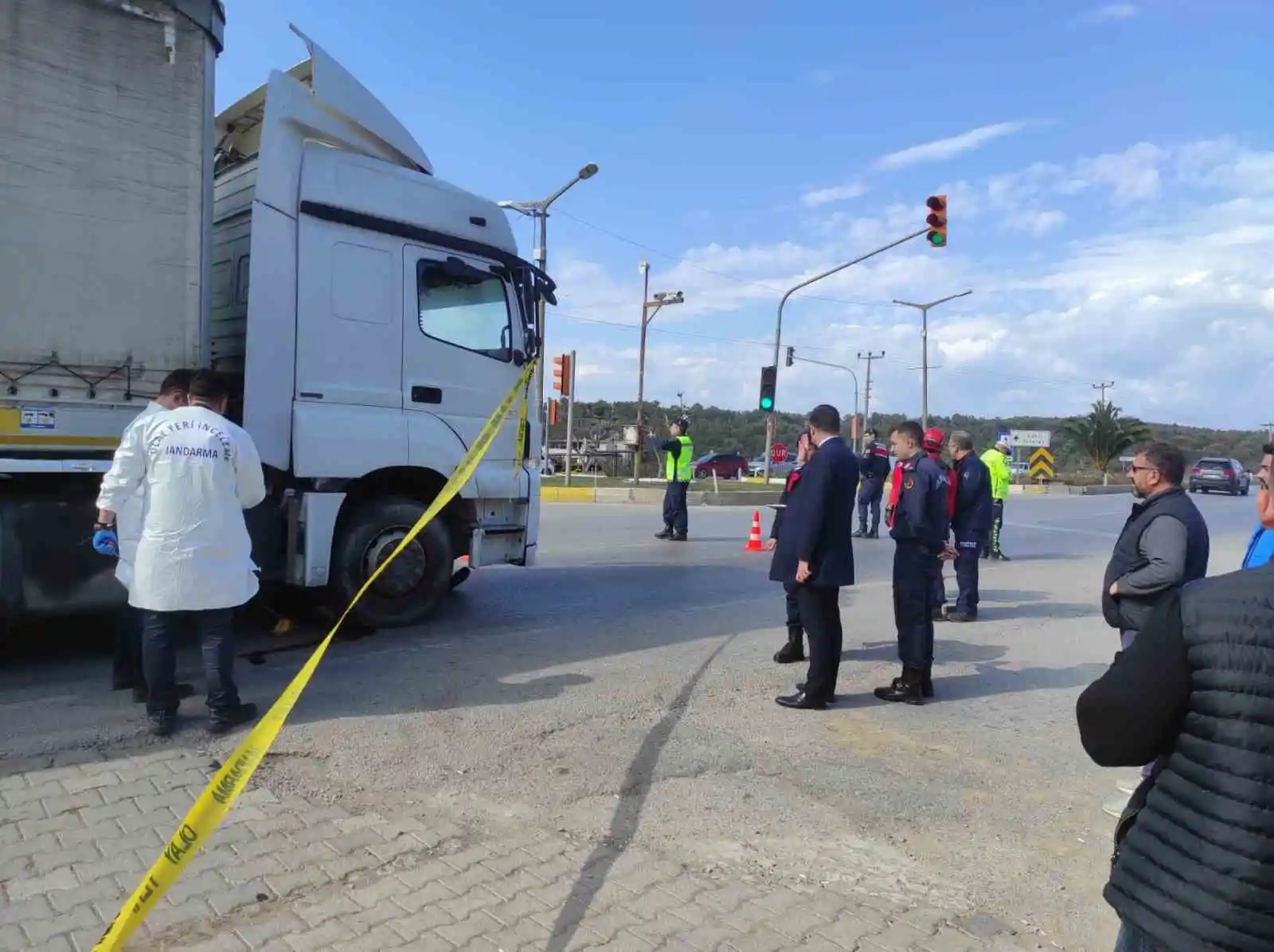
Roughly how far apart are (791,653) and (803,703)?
1107mm

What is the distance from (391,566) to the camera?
662 cm

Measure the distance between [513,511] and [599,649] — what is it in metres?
1.44

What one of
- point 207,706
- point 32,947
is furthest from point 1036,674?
point 32,947

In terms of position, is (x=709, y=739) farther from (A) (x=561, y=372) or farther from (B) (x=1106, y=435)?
(B) (x=1106, y=435)

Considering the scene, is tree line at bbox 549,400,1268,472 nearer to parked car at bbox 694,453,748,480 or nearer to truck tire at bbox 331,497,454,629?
parked car at bbox 694,453,748,480

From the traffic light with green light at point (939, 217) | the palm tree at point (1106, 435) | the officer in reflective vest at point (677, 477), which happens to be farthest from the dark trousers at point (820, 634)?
the palm tree at point (1106, 435)

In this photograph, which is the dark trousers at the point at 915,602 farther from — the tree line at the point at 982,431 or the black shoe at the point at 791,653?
the tree line at the point at 982,431

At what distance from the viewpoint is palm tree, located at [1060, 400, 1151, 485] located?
149 feet

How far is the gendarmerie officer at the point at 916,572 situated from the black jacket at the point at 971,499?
2768 millimetres

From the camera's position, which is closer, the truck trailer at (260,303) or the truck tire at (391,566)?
the truck trailer at (260,303)

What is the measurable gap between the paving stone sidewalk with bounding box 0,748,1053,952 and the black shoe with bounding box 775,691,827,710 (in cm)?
206

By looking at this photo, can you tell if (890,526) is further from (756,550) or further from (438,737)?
(756,550)

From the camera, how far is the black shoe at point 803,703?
5.24m

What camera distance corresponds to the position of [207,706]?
4656mm
